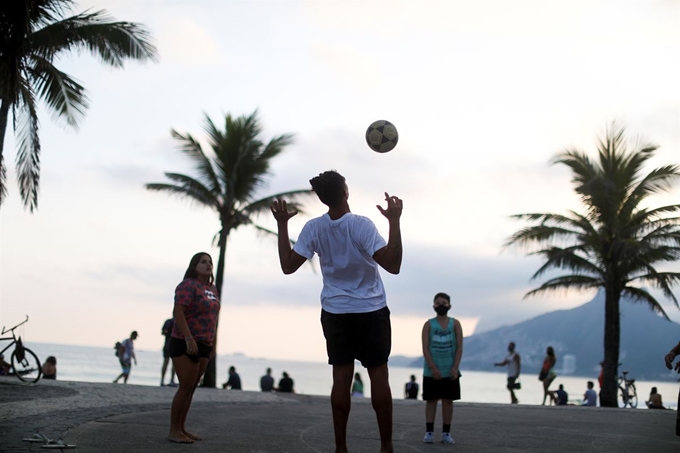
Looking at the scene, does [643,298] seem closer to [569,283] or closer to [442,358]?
[569,283]

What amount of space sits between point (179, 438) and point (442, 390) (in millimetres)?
3249

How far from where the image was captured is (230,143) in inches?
1031

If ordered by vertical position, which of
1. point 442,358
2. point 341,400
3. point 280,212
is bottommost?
point 341,400

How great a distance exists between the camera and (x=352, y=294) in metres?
5.78

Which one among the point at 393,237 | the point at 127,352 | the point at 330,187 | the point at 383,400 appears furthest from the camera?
the point at 127,352

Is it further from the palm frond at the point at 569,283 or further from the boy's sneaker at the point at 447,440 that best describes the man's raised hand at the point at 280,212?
the palm frond at the point at 569,283

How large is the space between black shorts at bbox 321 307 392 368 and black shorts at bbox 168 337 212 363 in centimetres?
210

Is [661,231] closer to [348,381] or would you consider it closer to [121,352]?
[121,352]

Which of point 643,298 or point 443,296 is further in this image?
point 643,298

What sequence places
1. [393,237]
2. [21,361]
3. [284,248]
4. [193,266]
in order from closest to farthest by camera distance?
[393,237] → [284,248] → [193,266] → [21,361]

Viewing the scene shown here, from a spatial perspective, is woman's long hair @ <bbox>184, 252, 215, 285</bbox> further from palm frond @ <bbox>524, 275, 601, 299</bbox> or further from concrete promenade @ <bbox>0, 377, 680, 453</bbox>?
palm frond @ <bbox>524, 275, 601, 299</bbox>

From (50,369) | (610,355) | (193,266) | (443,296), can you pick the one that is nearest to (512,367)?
(610,355)

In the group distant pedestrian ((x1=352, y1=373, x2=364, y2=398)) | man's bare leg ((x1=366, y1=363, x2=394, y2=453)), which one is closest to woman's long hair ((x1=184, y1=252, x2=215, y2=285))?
man's bare leg ((x1=366, y1=363, x2=394, y2=453))

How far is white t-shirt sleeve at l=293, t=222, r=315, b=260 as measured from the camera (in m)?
6.09
